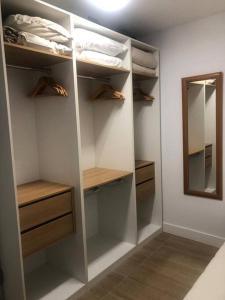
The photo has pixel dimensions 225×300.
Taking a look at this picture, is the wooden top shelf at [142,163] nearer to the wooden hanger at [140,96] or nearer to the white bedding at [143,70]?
the wooden hanger at [140,96]

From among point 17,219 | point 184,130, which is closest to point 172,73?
point 184,130

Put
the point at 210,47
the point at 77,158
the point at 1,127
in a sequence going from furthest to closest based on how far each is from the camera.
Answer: the point at 210,47
the point at 77,158
the point at 1,127

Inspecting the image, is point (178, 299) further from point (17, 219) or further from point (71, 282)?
point (17, 219)

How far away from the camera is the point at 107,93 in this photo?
2562 millimetres

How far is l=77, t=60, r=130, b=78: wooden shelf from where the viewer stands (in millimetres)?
2127

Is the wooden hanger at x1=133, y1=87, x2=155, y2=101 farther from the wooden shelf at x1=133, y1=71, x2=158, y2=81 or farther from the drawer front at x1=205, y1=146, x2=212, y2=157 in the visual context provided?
the drawer front at x1=205, y1=146, x2=212, y2=157

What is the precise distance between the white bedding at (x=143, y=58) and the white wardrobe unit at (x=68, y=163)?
93 mm

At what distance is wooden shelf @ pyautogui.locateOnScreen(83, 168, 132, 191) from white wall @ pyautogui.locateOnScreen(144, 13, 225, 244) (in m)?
0.74

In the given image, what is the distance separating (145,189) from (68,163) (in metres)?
1.23

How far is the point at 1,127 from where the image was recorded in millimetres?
1605

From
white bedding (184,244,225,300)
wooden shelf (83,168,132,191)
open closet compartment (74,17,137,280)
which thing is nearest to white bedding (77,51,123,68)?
open closet compartment (74,17,137,280)

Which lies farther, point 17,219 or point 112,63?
point 112,63

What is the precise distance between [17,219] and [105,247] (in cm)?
138

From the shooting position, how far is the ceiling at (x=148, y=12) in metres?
2.25
